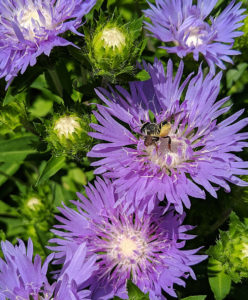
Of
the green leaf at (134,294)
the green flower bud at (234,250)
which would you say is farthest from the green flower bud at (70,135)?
the green flower bud at (234,250)

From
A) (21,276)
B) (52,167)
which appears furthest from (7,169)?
(21,276)

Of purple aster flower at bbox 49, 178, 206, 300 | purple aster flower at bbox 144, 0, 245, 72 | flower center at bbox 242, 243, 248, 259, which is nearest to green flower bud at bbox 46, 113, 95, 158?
purple aster flower at bbox 49, 178, 206, 300

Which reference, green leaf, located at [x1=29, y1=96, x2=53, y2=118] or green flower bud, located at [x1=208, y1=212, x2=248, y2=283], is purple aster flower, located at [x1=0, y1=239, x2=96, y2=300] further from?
green leaf, located at [x1=29, y1=96, x2=53, y2=118]

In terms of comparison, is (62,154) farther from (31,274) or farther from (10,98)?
(31,274)

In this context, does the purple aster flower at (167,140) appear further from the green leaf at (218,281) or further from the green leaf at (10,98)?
the green leaf at (10,98)

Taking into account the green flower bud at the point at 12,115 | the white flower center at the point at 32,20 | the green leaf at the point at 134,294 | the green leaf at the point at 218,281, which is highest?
the white flower center at the point at 32,20

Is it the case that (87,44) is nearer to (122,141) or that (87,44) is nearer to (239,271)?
(122,141)
